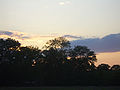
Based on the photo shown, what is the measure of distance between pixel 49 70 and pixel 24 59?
9910 millimetres

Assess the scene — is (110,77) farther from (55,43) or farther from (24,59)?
(24,59)

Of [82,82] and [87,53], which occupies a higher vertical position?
[87,53]

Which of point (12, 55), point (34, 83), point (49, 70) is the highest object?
point (12, 55)

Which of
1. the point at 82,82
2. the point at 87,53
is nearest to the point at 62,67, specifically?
the point at 82,82

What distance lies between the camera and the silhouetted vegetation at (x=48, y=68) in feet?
168

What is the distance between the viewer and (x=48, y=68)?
53906mm

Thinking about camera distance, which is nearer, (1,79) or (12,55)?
(1,79)

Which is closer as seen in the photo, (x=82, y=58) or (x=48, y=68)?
(x=48, y=68)

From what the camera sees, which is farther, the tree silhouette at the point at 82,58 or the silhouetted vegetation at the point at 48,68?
the tree silhouette at the point at 82,58

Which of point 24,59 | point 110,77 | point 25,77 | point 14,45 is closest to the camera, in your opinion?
point 110,77

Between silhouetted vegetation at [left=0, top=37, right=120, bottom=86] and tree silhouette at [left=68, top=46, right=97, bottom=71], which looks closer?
silhouetted vegetation at [left=0, top=37, right=120, bottom=86]

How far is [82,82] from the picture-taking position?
51.3 m

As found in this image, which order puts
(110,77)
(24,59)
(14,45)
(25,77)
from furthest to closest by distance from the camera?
(14,45)
(24,59)
(25,77)
(110,77)

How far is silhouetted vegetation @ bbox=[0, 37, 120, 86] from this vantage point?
51188 mm
